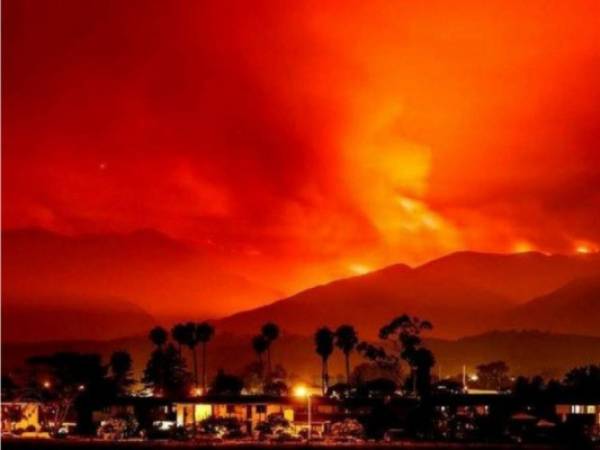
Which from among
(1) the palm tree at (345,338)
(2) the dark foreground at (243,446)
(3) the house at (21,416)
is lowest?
(2) the dark foreground at (243,446)

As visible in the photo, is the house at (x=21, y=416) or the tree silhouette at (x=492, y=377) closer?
the house at (x=21, y=416)

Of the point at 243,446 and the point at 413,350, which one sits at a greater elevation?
the point at 413,350

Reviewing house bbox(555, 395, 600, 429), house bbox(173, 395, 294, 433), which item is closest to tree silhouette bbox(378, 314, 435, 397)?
house bbox(173, 395, 294, 433)

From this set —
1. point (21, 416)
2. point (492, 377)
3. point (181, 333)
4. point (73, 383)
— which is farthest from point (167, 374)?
point (492, 377)

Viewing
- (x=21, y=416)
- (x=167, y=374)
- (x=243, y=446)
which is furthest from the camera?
(x=167, y=374)

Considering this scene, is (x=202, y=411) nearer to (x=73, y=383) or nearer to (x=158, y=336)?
(x=73, y=383)

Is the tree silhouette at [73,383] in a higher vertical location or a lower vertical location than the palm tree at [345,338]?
lower

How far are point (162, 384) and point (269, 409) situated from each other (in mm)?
41903

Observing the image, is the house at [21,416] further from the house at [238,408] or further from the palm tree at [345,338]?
the palm tree at [345,338]

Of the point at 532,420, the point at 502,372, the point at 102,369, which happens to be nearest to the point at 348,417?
the point at 532,420

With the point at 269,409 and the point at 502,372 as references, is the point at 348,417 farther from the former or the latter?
the point at 502,372

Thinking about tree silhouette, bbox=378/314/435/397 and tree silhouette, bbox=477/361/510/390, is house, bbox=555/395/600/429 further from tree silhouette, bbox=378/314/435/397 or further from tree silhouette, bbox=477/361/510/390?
tree silhouette, bbox=477/361/510/390

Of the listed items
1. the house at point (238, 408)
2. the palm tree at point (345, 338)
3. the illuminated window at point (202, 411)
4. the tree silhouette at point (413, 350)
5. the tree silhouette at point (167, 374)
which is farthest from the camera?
the palm tree at point (345, 338)

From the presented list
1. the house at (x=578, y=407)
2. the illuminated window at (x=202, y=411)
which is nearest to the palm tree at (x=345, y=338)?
the illuminated window at (x=202, y=411)
